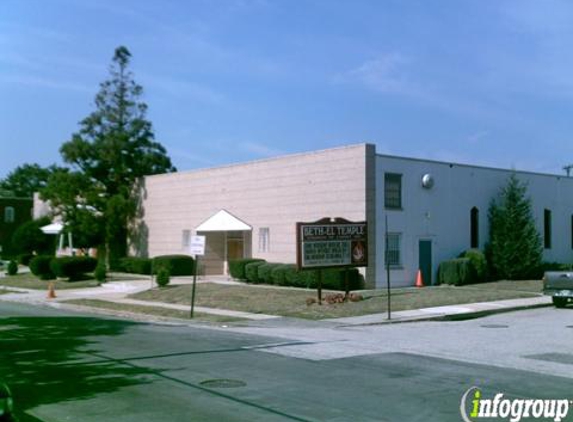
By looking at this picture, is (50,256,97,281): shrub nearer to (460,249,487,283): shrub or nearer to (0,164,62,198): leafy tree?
(460,249,487,283): shrub

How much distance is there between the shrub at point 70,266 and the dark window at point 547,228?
24028 mm

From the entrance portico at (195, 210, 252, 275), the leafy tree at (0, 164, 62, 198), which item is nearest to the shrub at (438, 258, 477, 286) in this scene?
the entrance portico at (195, 210, 252, 275)

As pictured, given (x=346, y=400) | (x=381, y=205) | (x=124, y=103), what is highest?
(x=124, y=103)

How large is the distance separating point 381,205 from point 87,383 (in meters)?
21.0

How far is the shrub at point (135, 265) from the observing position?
1630 inches

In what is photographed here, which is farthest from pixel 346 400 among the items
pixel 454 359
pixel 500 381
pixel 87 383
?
pixel 454 359

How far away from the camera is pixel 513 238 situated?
109 feet

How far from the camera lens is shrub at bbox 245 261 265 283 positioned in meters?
32.8

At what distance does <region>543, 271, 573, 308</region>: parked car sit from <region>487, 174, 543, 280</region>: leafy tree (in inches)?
381

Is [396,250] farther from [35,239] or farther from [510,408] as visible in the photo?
[35,239]

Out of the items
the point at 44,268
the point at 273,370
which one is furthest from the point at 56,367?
the point at 44,268

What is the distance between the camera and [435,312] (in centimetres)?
2194

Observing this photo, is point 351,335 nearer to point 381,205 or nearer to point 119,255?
point 381,205

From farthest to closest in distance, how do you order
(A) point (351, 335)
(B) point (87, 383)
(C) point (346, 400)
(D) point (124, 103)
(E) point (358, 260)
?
(D) point (124, 103), (E) point (358, 260), (A) point (351, 335), (B) point (87, 383), (C) point (346, 400)
